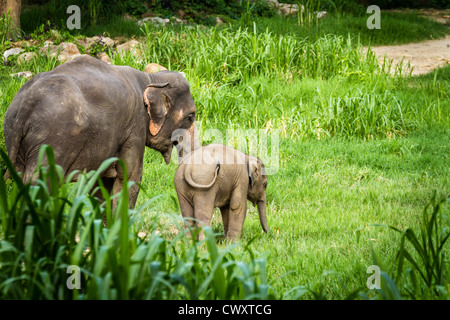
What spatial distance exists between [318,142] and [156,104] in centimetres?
405

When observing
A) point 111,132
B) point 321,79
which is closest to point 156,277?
point 111,132

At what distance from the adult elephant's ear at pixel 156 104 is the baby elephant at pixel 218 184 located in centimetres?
45

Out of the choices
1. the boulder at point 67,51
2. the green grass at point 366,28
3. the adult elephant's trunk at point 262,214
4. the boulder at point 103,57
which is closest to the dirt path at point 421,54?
the green grass at point 366,28

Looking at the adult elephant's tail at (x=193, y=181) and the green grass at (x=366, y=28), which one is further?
the green grass at (x=366, y=28)

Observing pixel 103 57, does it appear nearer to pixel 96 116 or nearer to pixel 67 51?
pixel 67 51

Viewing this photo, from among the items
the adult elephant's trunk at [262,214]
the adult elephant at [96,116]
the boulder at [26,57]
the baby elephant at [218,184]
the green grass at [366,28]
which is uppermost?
the green grass at [366,28]

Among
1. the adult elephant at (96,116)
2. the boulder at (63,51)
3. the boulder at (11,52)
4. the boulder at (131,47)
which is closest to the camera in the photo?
the adult elephant at (96,116)

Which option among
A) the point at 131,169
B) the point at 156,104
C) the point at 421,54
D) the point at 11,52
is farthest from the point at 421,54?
the point at 131,169

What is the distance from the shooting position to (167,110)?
577cm

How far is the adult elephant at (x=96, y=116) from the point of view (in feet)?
15.0

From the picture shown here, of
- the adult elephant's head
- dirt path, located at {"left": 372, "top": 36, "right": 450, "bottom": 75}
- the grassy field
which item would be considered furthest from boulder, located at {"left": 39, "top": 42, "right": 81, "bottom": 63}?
the adult elephant's head

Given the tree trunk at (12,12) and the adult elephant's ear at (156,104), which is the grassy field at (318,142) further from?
the tree trunk at (12,12)
